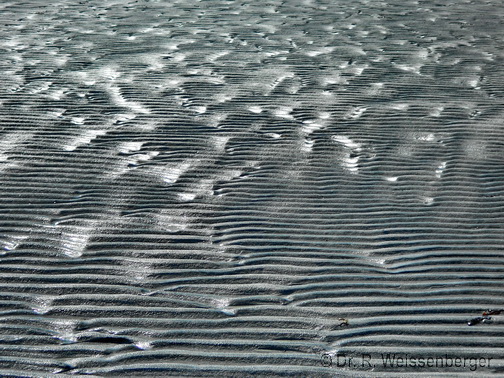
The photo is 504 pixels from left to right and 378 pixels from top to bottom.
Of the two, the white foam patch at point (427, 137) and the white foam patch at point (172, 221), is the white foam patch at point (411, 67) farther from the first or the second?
the white foam patch at point (172, 221)

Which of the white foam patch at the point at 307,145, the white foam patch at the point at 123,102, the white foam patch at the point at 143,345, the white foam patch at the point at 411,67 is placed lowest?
the white foam patch at the point at 411,67

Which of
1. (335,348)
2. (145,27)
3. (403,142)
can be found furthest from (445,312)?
(145,27)

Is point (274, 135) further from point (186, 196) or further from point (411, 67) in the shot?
point (411, 67)

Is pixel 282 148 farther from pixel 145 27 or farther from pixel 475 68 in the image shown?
pixel 145 27

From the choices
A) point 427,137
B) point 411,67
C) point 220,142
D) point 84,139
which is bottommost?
point 411,67

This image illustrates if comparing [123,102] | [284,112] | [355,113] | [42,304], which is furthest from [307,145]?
[42,304]

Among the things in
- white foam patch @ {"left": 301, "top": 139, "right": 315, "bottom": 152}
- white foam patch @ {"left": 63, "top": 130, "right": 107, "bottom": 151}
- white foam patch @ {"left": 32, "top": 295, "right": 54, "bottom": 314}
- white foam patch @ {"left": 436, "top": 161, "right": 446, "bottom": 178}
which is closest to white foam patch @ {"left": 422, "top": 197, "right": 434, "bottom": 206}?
white foam patch @ {"left": 436, "top": 161, "right": 446, "bottom": 178}

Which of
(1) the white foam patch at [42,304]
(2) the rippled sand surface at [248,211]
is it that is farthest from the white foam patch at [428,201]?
(1) the white foam patch at [42,304]

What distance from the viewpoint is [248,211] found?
4.32m

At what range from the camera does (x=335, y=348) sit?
300cm

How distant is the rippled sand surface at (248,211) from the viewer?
10.00 ft

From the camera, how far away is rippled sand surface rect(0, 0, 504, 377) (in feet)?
10.00

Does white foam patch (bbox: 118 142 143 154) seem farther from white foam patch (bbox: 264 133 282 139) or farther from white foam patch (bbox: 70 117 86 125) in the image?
white foam patch (bbox: 264 133 282 139)

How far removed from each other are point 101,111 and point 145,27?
4.09 metres
